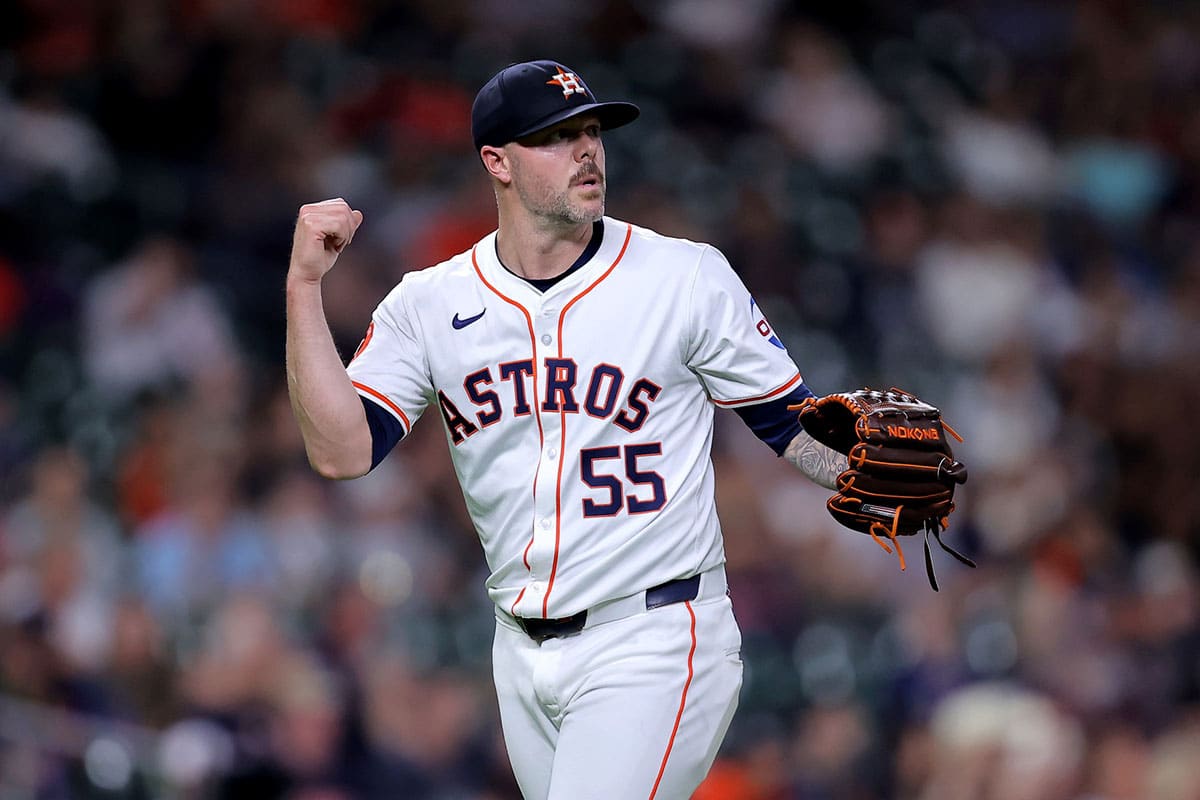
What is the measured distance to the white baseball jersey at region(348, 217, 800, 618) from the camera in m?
3.71

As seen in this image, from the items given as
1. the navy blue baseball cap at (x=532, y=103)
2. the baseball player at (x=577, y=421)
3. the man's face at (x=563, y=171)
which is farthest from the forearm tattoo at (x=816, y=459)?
the navy blue baseball cap at (x=532, y=103)

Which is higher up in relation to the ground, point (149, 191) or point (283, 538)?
point (149, 191)

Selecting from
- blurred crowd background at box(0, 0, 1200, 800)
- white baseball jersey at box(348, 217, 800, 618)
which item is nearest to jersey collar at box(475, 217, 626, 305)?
white baseball jersey at box(348, 217, 800, 618)

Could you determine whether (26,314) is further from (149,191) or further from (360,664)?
(360,664)

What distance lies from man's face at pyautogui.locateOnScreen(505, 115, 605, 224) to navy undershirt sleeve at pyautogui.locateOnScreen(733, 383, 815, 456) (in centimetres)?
59

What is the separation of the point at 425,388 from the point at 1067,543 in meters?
5.24

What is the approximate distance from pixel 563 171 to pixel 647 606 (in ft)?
3.31

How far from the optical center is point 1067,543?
27.3ft

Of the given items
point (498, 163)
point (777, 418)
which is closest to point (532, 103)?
point (498, 163)

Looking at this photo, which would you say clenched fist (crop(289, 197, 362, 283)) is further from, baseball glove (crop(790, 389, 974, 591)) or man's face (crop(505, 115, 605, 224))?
baseball glove (crop(790, 389, 974, 591))

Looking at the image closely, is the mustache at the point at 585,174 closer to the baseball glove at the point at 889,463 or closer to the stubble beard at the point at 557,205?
the stubble beard at the point at 557,205

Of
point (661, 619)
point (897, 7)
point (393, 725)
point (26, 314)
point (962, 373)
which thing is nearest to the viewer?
point (661, 619)

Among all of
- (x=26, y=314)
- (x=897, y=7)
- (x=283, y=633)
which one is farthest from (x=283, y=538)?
(x=897, y=7)

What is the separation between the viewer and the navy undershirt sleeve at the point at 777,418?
383 cm
